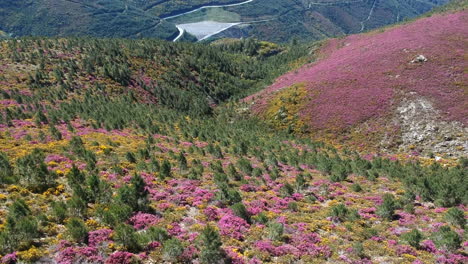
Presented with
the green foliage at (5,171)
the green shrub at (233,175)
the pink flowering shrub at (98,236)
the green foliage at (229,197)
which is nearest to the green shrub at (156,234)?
the pink flowering shrub at (98,236)

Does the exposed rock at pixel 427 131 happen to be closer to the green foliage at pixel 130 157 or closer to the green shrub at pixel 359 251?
the green shrub at pixel 359 251

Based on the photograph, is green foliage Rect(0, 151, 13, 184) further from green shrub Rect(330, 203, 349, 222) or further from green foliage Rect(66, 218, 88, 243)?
→ green shrub Rect(330, 203, 349, 222)

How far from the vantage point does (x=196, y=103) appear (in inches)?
2404

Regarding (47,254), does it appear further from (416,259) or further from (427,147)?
(427,147)

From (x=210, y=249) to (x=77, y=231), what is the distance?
5.43m

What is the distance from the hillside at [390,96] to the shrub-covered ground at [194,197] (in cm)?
546

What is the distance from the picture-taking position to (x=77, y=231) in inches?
456

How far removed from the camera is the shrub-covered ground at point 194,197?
12.1 m

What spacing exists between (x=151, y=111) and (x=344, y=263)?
4245 cm

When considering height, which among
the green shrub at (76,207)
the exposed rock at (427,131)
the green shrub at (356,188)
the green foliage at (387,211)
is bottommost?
the exposed rock at (427,131)

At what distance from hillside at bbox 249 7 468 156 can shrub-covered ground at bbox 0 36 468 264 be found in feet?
17.9

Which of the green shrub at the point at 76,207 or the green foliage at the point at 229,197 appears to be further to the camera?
the green foliage at the point at 229,197

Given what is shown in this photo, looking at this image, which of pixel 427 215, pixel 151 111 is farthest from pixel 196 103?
pixel 427 215

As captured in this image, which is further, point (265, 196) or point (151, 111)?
point (151, 111)
